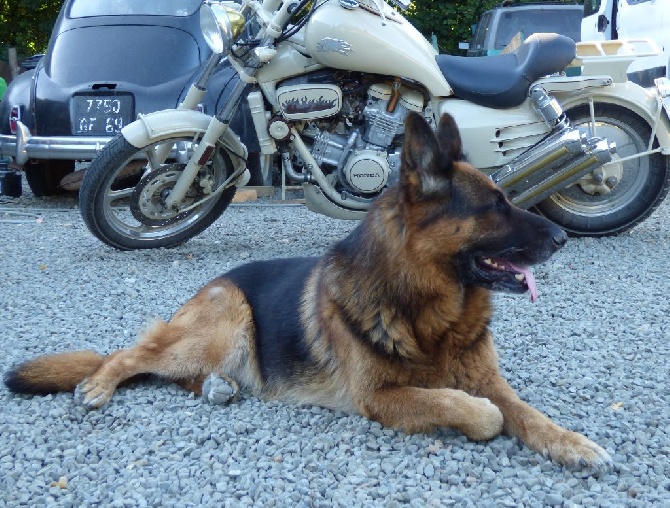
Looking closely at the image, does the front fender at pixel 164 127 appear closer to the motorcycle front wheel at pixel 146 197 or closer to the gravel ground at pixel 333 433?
the motorcycle front wheel at pixel 146 197

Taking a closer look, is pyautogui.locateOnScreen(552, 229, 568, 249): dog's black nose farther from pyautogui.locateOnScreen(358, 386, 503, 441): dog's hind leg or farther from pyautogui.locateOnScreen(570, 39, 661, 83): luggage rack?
pyautogui.locateOnScreen(570, 39, 661, 83): luggage rack

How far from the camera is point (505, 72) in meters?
6.12

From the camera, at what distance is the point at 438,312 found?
3.16m

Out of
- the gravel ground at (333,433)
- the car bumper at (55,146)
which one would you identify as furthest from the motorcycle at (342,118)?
the car bumper at (55,146)

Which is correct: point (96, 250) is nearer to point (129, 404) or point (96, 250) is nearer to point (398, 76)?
point (398, 76)

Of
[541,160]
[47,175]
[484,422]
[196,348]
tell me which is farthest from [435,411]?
[47,175]

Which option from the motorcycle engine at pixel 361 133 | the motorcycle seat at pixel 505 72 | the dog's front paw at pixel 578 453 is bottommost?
the dog's front paw at pixel 578 453

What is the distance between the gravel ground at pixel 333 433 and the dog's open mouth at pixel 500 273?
0.54 meters

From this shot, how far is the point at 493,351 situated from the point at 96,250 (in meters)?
4.23

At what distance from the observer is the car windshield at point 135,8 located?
8.50 m

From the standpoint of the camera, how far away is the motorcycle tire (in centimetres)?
661

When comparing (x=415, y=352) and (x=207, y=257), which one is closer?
(x=415, y=352)

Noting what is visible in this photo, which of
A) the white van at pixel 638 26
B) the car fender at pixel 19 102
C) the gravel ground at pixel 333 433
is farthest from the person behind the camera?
the white van at pixel 638 26

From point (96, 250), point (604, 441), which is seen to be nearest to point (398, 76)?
point (96, 250)
